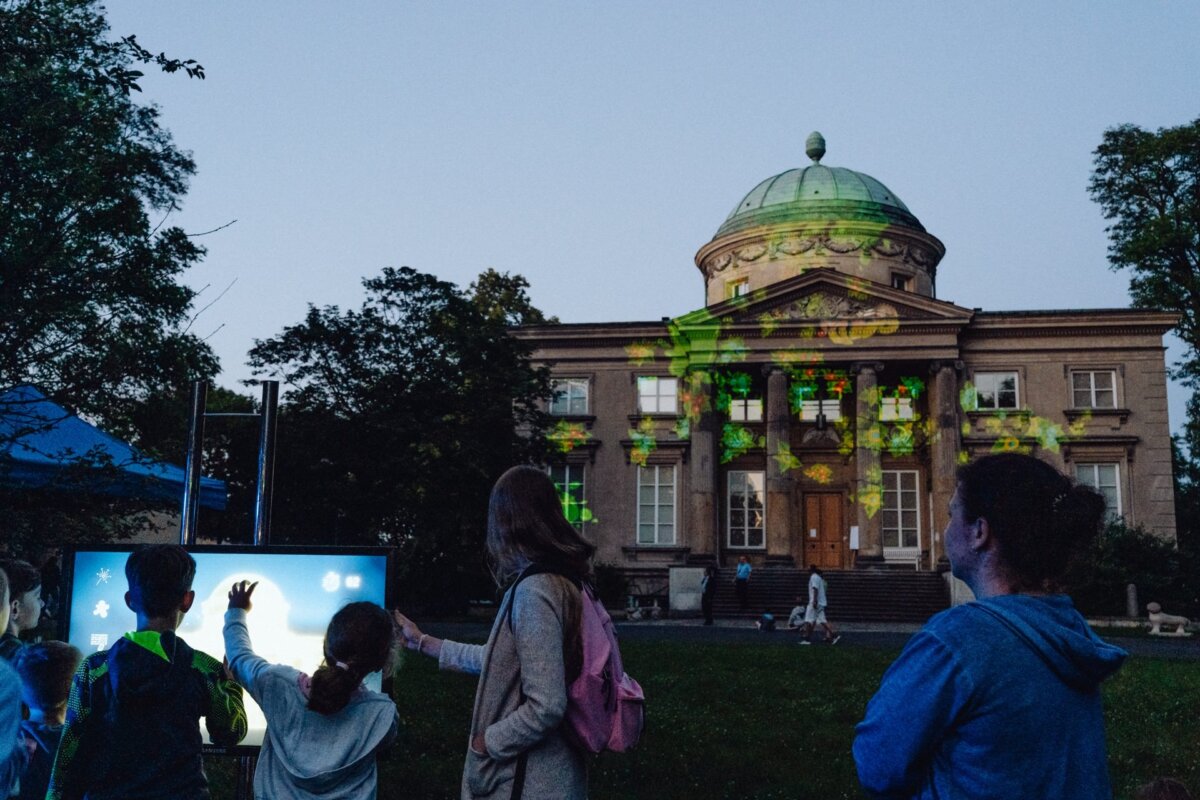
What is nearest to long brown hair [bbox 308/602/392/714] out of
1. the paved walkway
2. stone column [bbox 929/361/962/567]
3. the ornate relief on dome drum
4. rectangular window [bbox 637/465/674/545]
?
the paved walkway

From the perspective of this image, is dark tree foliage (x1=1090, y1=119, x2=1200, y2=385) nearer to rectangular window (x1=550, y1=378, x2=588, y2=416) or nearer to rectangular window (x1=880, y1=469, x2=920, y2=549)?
rectangular window (x1=880, y1=469, x2=920, y2=549)

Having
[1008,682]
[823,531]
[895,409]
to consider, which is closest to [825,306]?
[895,409]

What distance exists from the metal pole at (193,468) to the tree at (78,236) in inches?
117

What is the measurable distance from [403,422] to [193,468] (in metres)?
22.5

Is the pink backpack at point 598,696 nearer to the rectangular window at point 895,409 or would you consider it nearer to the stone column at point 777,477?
the stone column at point 777,477

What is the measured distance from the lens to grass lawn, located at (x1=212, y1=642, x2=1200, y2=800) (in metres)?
9.04

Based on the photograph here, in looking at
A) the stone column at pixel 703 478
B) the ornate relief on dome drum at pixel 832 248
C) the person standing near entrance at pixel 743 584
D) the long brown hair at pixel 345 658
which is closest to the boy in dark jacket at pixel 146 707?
the long brown hair at pixel 345 658

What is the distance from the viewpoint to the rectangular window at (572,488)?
4022 cm

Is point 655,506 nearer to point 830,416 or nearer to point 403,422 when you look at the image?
point 830,416

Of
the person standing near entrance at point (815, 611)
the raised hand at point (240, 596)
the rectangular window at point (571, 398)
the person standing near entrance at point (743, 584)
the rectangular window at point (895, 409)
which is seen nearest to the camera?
the raised hand at point (240, 596)

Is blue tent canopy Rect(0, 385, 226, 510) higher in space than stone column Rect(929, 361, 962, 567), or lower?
lower

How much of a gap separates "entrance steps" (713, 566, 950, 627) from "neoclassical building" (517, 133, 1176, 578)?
1063 mm

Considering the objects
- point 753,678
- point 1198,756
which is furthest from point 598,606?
point 753,678

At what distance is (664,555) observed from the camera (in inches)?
1565
